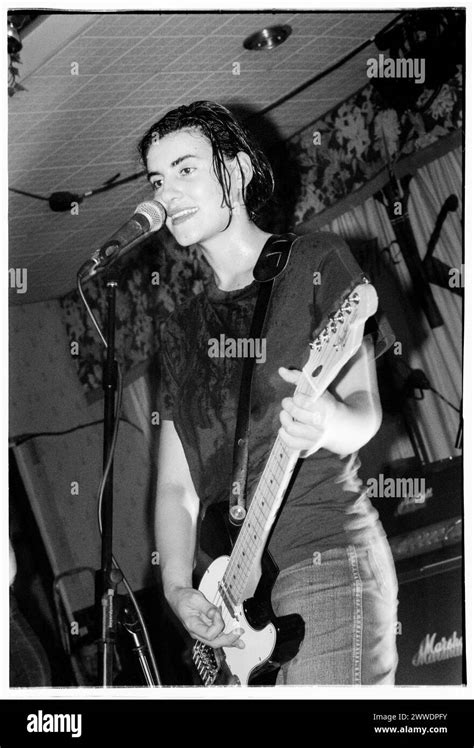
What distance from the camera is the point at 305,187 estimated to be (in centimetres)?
208

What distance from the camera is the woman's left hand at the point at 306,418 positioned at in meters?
1.49

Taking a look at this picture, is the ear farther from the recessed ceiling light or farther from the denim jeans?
the denim jeans

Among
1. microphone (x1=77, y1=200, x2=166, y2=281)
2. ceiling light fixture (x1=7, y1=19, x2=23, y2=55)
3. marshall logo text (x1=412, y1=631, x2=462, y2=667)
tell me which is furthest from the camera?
ceiling light fixture (x1=7, y1=19, x2=23, y2=55)

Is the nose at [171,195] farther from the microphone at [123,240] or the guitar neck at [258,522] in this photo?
the guitar neck at [258,522]

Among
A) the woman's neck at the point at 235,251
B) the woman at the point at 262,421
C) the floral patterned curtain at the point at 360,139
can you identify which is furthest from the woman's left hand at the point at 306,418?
the floral patterned curtain at the point at 360,139

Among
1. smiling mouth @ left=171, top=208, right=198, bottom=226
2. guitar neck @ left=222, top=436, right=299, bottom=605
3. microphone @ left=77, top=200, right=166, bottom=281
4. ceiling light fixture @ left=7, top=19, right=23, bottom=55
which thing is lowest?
guitar neck @ left=222, top=436, right=299, bottom=605

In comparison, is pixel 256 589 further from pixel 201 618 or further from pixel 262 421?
pixel 262 421

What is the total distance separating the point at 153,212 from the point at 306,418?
52cm

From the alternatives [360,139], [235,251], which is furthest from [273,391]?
[360,139]

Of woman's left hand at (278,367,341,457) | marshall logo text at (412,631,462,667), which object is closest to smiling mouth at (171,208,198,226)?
woman's left hand at (278,367,341,457)

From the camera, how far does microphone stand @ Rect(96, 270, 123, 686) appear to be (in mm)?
1617

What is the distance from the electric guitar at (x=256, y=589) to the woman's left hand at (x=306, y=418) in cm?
5
